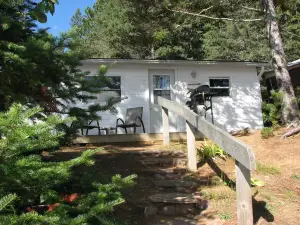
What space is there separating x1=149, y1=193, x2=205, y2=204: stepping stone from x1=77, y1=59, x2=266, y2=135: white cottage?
6073 mm

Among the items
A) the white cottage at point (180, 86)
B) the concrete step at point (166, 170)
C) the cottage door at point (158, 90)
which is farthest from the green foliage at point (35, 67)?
the cottage door at point (158, 90)

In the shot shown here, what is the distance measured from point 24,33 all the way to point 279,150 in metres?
4.93

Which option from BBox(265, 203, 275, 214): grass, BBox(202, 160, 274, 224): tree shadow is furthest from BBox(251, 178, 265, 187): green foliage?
BBox(265, 203, 275, 214): grass

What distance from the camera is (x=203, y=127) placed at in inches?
187

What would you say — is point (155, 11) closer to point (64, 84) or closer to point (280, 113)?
point (280, 113)

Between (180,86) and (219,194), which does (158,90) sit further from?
(219,194)

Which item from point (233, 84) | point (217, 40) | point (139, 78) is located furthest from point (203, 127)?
point (217, 40)

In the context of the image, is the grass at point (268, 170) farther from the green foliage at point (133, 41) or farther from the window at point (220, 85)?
the green foliage at point (133, 41)

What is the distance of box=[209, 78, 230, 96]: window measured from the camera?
1152 cm

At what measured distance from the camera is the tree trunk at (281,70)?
27.3ft

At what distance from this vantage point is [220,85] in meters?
11.6

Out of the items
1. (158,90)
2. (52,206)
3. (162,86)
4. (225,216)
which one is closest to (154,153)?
(225,216)

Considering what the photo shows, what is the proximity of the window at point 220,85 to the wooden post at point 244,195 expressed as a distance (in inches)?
323

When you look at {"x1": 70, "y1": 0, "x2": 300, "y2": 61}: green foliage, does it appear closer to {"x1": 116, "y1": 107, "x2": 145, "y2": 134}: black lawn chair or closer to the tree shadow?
{"x1": 116, "y1": 107, "x2": 145, "y2": 134}: black lawn chair
